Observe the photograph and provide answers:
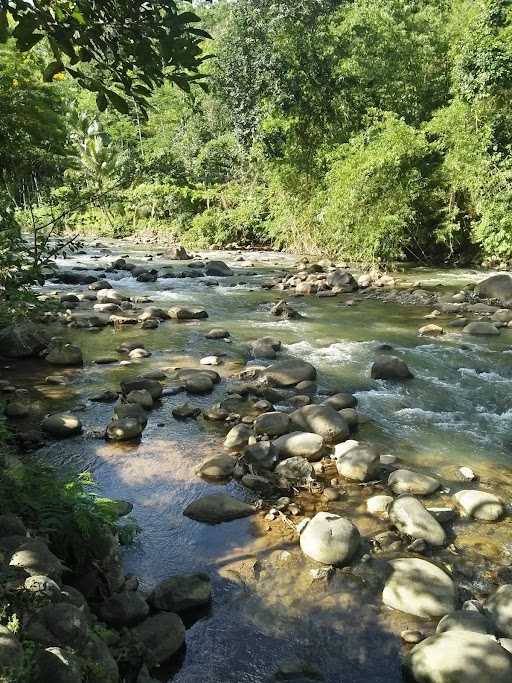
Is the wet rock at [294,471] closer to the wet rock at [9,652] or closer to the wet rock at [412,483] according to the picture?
the wet rock at [412,483]

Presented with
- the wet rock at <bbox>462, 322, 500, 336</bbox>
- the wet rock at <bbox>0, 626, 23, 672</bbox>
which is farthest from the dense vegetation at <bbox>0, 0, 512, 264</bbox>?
the wet rock at <bbox>0, 626, 23, 672</bbox>

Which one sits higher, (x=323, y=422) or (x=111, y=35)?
(x=111, y=35)

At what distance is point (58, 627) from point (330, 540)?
1.91 m

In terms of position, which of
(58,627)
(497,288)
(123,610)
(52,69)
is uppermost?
(52,69)

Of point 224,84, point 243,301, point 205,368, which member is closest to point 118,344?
point 205,368

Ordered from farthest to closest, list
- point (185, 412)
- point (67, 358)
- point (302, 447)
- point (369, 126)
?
point (369, 126), point (67, 358), point (185, 412), point (302, 447)

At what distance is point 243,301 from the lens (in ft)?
40.4

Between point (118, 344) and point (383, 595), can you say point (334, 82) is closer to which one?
point (118, 344)

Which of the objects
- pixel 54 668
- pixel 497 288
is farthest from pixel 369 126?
pixel 54 668

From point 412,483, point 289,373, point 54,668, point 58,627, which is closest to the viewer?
point 54,668

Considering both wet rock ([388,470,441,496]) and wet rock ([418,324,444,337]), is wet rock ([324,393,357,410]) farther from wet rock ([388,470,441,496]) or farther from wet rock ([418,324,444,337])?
wet rock ([418,324,444,337])

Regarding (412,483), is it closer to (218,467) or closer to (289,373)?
(218,467)

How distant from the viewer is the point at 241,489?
14.2ft

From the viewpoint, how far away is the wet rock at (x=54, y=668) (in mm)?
1693
